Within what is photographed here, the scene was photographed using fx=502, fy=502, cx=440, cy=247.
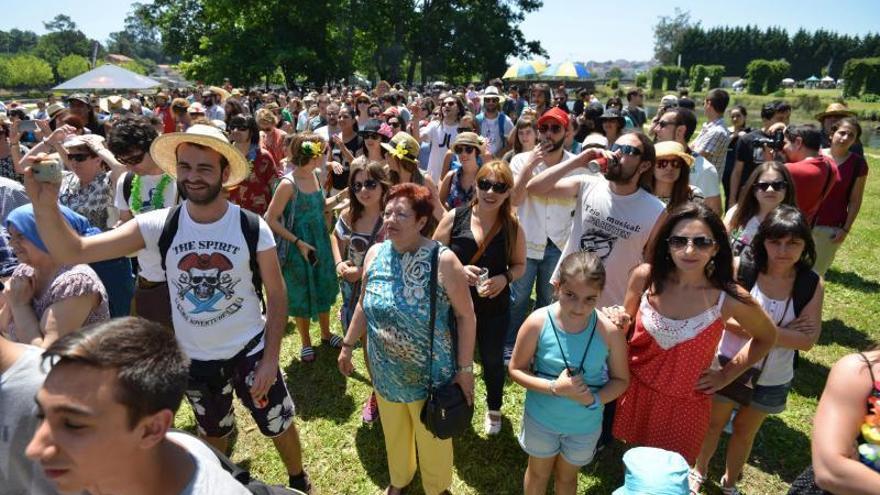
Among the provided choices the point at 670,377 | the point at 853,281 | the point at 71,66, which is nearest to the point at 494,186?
the point at 670,377

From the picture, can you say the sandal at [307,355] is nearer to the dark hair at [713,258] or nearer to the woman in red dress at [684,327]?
the woman in red dress at [684,327]

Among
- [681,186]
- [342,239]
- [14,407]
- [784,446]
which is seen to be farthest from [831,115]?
[14,407]

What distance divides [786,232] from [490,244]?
5.36ft

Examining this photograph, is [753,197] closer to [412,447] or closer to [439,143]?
[412,447]

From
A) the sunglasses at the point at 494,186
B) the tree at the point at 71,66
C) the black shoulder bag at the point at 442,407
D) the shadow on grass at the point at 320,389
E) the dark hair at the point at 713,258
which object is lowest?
the shadow on grass at the point at 320,389

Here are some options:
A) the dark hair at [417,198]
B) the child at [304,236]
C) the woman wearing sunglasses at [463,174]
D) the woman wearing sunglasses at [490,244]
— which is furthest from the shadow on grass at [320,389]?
the dark hair at [417,198]

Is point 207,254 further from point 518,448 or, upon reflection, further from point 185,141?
point 518,448

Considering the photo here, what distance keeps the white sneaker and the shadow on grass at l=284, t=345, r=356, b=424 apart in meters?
1.09

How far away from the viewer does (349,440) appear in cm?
370

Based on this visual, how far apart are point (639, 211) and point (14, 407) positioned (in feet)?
10.4

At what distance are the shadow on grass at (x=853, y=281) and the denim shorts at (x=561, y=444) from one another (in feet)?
19.5

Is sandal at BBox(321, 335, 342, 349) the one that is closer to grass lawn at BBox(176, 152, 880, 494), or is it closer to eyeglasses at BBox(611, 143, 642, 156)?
grass lawn at BBox(176, 152, 880, 494)

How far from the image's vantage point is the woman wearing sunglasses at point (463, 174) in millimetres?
4449

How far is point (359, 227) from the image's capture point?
3.85 m
